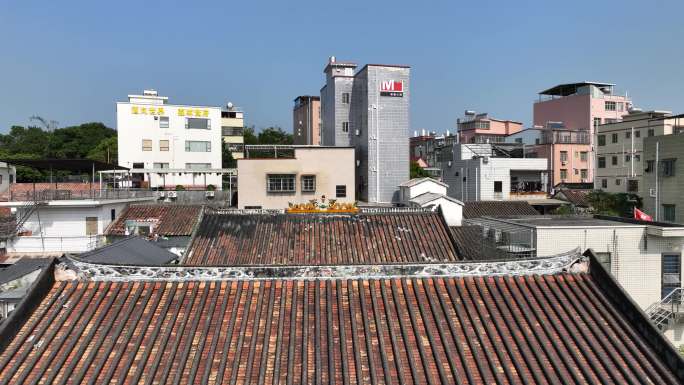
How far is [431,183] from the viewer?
37.4 meters

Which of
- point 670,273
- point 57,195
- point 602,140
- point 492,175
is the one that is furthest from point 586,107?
point 57,195

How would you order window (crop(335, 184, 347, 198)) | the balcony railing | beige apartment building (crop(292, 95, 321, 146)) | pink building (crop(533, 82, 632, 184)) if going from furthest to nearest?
beige apartment building (crop(292, 95, 321, 146)) < pink building (crop(533, 82, 632, 184)) < window (crop(335, 184, 347, 198)) < the balcony railing

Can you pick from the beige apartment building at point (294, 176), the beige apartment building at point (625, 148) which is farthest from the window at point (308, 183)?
the beige apartment building at point (625, 148)

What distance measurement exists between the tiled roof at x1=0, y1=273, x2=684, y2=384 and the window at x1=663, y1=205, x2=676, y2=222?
78.0 ft

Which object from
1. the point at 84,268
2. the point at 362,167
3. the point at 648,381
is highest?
the point at 362,167

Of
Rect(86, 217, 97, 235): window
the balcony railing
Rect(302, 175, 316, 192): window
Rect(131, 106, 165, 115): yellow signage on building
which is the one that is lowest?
Rect(86, 217, 97, 235): window

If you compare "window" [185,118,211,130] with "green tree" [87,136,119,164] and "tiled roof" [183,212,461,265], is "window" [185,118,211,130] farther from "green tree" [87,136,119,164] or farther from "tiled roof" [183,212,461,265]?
"tiled roof" [183,212,461,265]

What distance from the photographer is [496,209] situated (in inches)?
1559

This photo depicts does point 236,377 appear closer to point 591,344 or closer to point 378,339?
point 378,339

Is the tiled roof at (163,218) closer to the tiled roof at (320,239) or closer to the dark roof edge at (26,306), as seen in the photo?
the tiled roof at (320,239)

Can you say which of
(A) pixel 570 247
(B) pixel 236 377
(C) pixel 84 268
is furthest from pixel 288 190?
(B) pixel 236 377

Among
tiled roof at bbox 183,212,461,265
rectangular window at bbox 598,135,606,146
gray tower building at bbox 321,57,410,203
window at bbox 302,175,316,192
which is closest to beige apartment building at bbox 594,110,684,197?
rectangular window at bbox 598,135,606,146

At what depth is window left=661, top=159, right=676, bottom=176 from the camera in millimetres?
28875

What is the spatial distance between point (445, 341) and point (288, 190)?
28.3m
